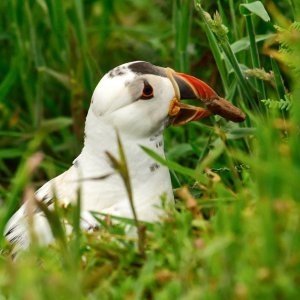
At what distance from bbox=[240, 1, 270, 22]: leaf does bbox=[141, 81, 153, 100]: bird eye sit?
1.50ft

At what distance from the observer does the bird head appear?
3.79 meters

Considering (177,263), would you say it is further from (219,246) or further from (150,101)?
(150,101)

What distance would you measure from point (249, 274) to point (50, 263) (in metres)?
0.67

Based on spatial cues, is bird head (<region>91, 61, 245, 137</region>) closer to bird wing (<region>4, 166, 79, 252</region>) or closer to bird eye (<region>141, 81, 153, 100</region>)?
bird eye (<region>141, 81, 153, 100</region>)

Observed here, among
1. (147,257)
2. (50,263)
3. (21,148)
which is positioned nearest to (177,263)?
(147,257)

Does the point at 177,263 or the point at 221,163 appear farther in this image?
the point at 221,163

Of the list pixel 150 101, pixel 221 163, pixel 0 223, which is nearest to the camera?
pixel 0 223

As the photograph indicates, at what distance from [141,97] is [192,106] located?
0.88 feet

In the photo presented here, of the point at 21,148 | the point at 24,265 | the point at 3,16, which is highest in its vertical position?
the point at 24,265

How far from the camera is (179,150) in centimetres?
480

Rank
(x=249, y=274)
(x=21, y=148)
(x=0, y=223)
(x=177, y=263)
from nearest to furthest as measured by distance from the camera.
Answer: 1. (x=249, y=274)
2. (x=177, y=263)
3. (x=0, y=223)
4. (x=21, y=148)

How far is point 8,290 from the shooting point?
3.03 meters

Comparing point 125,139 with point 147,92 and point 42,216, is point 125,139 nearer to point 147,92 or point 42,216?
point 147,92

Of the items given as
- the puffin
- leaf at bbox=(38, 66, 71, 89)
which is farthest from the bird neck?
leaf at bbox=(38, 66, 71, 89)
